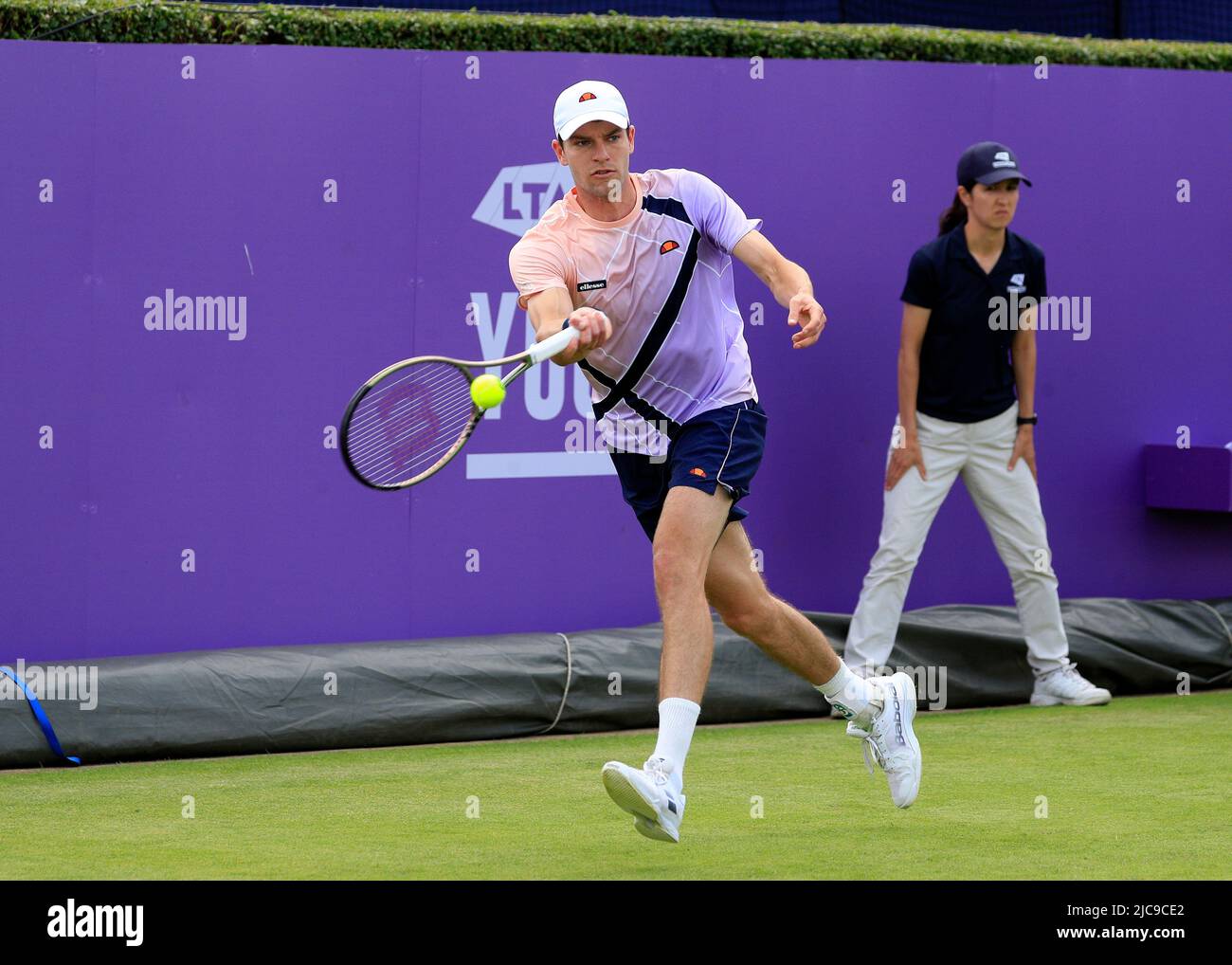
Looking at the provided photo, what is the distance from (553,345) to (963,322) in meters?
3.26

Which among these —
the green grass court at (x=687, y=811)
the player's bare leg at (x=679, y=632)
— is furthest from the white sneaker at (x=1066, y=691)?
the player's bare leg at (x=679, y=632)

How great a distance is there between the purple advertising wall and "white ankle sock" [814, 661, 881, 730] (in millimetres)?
2359

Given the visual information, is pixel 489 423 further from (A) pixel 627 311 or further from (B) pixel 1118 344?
(B) pixel 1118 344

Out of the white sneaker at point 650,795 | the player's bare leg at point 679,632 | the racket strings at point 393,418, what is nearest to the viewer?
the white sneaker at point 650,795

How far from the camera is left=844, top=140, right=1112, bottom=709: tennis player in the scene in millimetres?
7641

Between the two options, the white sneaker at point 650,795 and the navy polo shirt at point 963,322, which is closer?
the white sneaker at point 650,795

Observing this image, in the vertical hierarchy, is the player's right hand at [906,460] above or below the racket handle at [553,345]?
below

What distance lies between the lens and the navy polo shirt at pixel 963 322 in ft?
25.1

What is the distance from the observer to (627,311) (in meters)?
5.39

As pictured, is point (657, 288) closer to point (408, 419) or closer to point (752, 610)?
point (408, 419)

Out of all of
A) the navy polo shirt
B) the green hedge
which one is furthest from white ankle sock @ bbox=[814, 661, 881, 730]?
the green hedge

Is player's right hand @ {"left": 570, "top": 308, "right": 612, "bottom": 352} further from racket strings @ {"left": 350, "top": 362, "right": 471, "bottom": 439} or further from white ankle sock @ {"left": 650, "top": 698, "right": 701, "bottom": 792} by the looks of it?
white ankle sock @ {"left": 650, "top": 698, "right": 701, "bottom": 792}

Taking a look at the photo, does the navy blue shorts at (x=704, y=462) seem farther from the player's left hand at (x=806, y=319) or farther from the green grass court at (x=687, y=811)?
the green grass court at (x=687, y=811)
